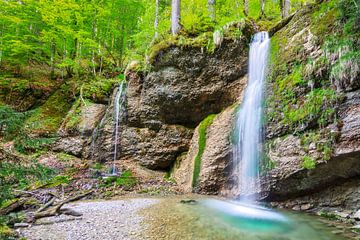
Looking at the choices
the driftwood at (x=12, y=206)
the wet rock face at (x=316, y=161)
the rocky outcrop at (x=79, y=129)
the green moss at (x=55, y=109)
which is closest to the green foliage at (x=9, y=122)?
the driftwood at (x=12, y=206)

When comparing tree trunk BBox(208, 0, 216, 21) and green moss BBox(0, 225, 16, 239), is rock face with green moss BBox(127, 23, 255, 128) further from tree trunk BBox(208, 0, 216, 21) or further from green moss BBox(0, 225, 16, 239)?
green moss BBox(0, 225, 16, 239)

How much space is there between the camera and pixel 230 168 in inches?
313

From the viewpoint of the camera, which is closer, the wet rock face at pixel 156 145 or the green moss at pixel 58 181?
the green moss at pixel 58 181

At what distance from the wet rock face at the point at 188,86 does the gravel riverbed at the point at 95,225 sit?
192 inches

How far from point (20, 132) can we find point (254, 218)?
182 inches

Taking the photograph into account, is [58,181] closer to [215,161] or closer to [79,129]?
[79,129]

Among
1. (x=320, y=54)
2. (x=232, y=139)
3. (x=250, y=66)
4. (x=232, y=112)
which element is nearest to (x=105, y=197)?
(x=232, y=139)

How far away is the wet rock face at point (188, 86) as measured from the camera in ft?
31.0

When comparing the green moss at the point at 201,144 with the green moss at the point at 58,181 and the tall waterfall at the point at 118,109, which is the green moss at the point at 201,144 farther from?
the green moss at the point at 58,181

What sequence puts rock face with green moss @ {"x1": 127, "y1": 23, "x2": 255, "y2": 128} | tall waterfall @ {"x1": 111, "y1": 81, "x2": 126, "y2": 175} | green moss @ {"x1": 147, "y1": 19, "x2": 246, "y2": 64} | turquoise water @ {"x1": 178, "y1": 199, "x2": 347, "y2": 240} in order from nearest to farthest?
1. turquoise water @ {"x1": 178, "y1": 199, "x2": 347, "y2": 240}
2. green moss @ {"x1": 147, "y1": 19, "x2": 246, "y2": 64}
3. rock face with green moss @ {"x1": 127, "y1": 23, "x2": 255, "y2": 128}
4. tall waterfall @ {"x1": 111, "y1": 81, "x2": 126, "y2": 175}

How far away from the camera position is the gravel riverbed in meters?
4.30

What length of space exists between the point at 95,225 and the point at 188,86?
639 centimetres

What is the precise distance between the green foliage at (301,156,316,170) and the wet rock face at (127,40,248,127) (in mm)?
3794

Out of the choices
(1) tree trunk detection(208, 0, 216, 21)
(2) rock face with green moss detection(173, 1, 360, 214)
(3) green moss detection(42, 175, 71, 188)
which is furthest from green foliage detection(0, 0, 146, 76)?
(2) rock face with green moss detection(173, 1, 360, 214)
